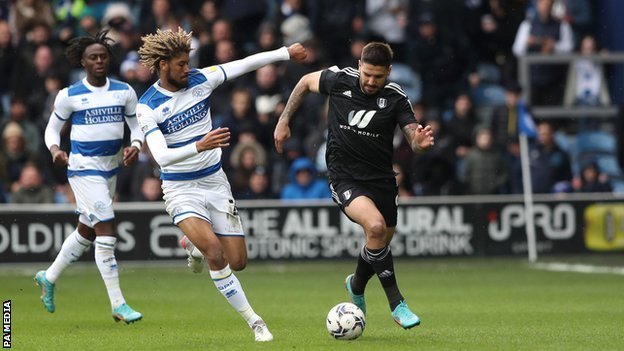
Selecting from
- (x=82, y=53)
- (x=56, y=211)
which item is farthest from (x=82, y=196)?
(x=56, y=211)

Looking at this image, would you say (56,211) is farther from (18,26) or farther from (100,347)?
(100,347)

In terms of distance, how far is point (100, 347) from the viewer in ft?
35.7

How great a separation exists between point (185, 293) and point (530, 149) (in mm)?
8145

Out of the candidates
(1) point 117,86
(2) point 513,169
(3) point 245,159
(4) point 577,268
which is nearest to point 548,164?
(2) point 513,169

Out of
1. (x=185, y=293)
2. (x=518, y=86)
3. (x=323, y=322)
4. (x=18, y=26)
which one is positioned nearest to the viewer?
(x=323, y=322)

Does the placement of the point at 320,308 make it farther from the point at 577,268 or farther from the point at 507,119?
the point at 507,119

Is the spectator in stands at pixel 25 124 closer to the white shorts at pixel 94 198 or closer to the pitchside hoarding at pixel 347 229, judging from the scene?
the pitchside hoarding at pixel 347 229

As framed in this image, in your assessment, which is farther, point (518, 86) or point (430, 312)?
point (518, 86)

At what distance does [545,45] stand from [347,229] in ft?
17.4

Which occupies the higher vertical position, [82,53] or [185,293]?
[82,53]

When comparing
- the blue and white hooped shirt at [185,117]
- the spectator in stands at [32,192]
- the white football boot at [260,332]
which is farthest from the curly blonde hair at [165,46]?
the spectator in stands at [32,192]

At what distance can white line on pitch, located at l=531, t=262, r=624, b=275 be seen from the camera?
64.7 ft

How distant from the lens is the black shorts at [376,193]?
11.5m

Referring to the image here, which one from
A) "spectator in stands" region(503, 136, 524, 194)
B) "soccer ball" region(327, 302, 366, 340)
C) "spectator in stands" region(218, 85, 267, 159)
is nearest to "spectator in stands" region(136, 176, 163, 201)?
"spectator in stands" region(218, 85, 267, 159)
